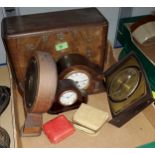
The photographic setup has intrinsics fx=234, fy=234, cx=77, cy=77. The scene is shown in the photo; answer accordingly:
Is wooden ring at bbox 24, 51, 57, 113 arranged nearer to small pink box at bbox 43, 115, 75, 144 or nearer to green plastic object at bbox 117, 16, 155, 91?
small pink box at bbox 43, 115, 75, 144

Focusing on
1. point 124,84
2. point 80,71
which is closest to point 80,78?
point 80,71

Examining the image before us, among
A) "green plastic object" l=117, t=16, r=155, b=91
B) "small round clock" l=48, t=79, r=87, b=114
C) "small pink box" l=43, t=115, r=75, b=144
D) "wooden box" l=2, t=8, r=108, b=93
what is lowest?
"small pink box" l=43, t=115, r=75, b=144

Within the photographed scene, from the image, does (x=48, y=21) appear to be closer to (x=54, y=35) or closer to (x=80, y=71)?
(x=54, y=35)

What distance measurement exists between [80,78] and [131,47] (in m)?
0.24

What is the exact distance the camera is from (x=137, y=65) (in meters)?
0.71

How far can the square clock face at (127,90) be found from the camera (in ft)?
2.16

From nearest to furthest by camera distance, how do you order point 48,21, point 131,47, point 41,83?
point 41,83 < point 48,21 < point 131,47

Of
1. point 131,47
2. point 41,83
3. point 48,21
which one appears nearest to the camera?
point 41,83

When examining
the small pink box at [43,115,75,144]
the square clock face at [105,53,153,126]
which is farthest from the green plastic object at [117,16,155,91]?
the small pink box at [43,115,75,144]

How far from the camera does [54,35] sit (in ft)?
2.30

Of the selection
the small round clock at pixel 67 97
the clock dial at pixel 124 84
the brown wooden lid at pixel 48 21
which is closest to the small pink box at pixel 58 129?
the small round clock at pixel 67 97

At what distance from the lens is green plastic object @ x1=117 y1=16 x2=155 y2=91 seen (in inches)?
29.7
